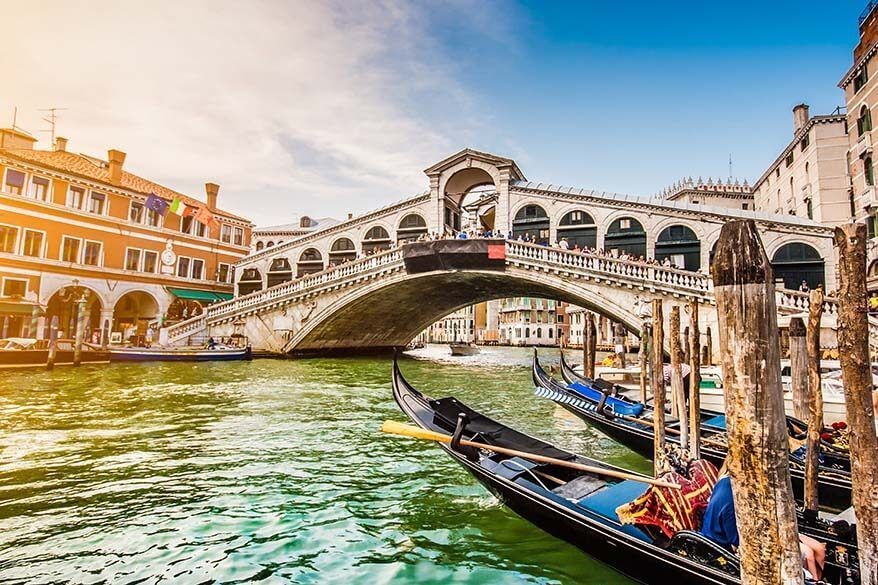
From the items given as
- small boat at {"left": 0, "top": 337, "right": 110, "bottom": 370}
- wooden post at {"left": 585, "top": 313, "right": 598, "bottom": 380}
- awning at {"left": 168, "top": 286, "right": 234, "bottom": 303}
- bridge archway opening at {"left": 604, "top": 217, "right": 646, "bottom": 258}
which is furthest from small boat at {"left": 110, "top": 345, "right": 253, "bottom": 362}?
bridge archway opening at {"left": 604, "top": 217, "right": 646, "bottom": 258}

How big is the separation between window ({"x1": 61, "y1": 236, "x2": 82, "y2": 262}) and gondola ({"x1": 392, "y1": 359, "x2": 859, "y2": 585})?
705 inches

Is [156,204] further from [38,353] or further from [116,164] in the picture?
[38,353]

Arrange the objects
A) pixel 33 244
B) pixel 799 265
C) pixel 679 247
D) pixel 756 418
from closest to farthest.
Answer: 1. pixel 756 418
2. pixel 799 265
3. pixel 679 247
4. pixel 33 244

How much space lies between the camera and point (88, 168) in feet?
61.3

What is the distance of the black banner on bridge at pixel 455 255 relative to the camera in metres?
14.3

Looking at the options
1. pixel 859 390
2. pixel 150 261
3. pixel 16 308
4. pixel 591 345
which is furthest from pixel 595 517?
pixel 150 261

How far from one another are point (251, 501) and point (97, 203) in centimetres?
1847

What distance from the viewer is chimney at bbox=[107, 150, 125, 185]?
743 inches

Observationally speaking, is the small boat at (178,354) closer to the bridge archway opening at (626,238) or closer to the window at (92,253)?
the window at (92,253)

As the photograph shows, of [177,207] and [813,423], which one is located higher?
[177,207]

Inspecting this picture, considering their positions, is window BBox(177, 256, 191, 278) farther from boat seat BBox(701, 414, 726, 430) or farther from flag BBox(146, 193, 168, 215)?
boat seat BBox(701, 414, 726, 430)

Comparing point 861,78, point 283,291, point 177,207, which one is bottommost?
point 283,291

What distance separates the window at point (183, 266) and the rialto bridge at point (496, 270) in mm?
2167

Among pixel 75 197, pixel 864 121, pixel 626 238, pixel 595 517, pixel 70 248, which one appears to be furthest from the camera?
pixel 75 197
